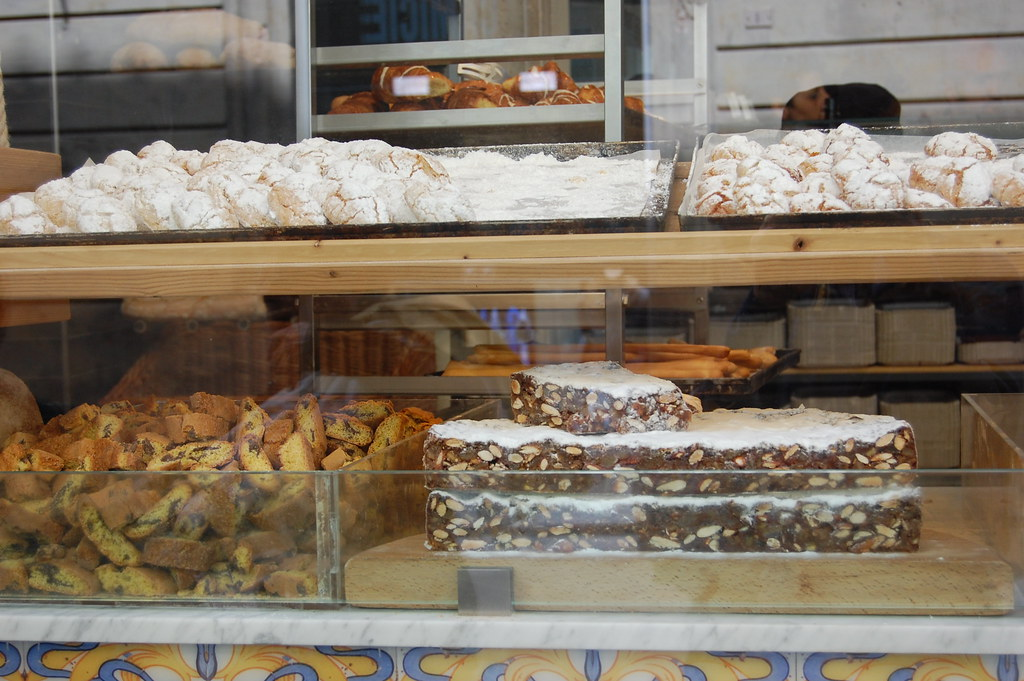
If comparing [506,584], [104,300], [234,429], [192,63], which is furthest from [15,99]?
[506,584]

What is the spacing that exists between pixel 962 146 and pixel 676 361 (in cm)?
Answer: 57

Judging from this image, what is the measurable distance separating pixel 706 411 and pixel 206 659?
831 millimetres

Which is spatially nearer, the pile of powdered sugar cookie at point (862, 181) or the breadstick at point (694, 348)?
the pile of powdered sugar cookie at point (862, 181)

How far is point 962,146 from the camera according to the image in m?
1.33

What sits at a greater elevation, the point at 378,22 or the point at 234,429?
the point at 378,22

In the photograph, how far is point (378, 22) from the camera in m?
1.96

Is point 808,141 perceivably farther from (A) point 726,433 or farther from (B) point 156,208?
(B) point 156,208

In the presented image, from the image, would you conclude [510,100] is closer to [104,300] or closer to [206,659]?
[104,300]

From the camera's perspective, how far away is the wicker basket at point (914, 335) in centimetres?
166

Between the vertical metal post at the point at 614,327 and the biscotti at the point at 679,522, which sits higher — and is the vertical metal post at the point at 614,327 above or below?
above

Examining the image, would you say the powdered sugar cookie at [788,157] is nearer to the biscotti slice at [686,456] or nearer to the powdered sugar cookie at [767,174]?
the powdered sugar cookie at [767,174]

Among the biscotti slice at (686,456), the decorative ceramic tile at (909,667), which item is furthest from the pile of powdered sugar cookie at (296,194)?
the decorative ceramic tile at (909,667)

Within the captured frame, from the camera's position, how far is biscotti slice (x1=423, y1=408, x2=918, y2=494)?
1.21m

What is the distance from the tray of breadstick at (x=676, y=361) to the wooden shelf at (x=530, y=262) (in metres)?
0.27
